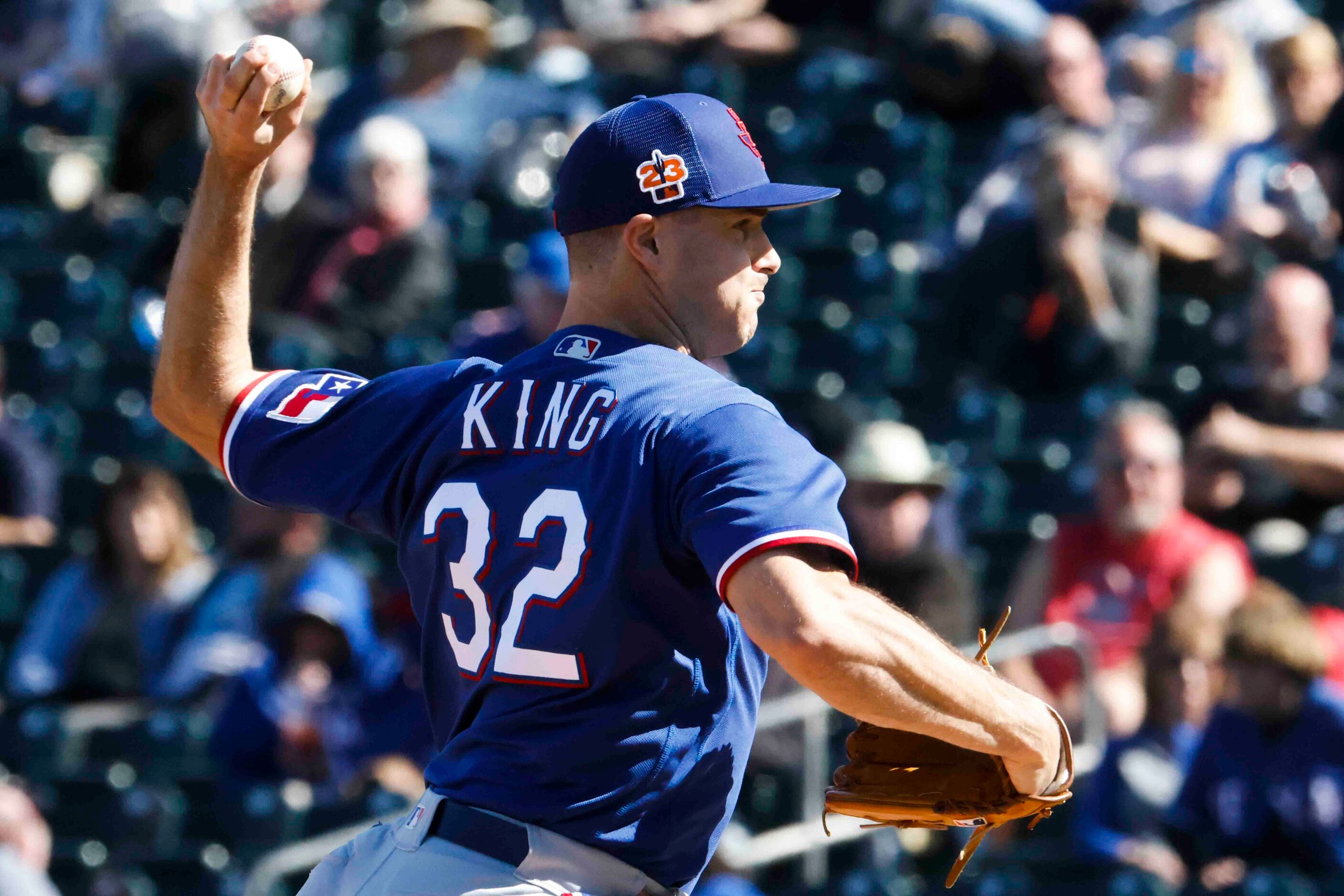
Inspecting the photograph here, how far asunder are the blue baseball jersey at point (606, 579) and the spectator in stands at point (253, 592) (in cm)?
375

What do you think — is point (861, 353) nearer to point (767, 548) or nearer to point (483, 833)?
point (483, 833)

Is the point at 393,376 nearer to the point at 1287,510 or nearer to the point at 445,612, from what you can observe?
the point at 445,612

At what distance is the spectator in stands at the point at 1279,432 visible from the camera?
20.4 feet

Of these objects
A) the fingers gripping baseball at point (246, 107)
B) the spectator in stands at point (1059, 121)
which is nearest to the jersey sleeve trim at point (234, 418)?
the fingers gripping baseball at point (246, 107)

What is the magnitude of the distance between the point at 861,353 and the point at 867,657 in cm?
545

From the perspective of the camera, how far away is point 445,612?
2516mm

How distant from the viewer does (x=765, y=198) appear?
249cm

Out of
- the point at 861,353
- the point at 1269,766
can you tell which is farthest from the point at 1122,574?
the point at 861,353

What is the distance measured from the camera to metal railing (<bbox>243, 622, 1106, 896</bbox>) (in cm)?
557

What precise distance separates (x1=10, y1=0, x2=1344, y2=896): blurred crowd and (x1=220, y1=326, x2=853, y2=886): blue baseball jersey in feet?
9.63

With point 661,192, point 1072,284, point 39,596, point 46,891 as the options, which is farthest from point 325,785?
point 661,192

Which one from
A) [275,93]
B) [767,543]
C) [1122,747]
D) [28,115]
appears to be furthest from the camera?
[28,115]

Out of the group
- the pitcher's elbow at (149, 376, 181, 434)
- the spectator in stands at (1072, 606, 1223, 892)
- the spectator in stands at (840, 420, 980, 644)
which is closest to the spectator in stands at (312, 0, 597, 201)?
the spectator in stands at (840, 420, 980, 644)

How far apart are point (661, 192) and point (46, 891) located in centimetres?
418
